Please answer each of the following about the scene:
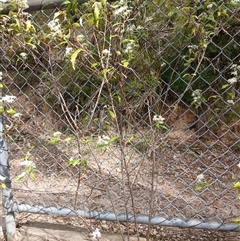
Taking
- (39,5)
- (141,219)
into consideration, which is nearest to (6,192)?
(141,219)

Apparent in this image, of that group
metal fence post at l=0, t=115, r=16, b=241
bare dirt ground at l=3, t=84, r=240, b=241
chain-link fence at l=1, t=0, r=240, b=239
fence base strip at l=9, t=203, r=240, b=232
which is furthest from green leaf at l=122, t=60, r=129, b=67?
metal fence post at l=0, t=115, r=16, b=241

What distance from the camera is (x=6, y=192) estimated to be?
6.66 ft

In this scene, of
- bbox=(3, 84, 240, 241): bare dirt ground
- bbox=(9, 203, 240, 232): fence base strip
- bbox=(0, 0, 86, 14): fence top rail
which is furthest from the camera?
bbox=(3, 84, 240, 241): bare dirt ground

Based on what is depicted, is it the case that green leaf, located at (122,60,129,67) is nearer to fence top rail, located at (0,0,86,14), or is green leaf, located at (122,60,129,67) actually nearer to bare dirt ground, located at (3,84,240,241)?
fence top rail, located at (0,0,86,14)

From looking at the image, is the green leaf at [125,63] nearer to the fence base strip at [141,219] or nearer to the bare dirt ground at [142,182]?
the bare dirt ground at [142,182]

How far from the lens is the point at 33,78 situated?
→ 3.81m

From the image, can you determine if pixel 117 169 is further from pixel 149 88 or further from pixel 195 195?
pixel 149 88

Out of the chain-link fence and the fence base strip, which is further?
the fence base strip

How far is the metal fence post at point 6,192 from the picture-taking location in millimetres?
1984

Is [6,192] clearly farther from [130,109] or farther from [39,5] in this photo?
[39,5]

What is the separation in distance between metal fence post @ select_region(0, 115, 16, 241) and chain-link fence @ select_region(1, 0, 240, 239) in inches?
1.8

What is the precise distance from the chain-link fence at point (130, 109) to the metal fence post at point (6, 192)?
5 centimetres

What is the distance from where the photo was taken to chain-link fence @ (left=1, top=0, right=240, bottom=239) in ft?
4.86

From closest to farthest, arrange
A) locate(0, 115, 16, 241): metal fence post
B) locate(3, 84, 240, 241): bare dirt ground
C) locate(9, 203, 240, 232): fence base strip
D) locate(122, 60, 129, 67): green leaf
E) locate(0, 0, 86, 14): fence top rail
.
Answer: locate(122, 60, 129, 67): green leaf, locate(0, 0, 86, 14): fence top rail, locate(9, 203, 240, 232): fence base strip, locate(0, 115, 16, 241): metal fence post, locate(3, 84, 240, 241): bare dirt ground
